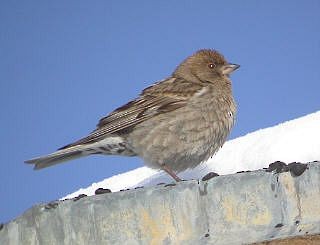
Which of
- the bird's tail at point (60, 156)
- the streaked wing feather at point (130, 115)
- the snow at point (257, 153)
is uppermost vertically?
the streaked wing feather at point (130, 115)

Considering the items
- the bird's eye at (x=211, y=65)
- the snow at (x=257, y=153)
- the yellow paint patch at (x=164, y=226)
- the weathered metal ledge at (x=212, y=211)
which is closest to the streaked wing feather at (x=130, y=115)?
the snow at (x=257, y=153)

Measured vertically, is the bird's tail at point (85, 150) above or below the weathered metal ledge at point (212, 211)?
above

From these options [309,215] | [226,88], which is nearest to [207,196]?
[309,215]

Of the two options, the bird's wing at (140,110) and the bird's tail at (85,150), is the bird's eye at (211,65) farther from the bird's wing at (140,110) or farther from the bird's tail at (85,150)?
the bird's tail at (85,150)

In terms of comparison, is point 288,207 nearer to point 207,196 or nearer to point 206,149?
point 207,196

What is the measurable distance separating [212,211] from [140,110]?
3.82m

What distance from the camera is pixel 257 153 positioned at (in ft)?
22.6

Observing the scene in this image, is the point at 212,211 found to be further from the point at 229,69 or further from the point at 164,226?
the point at 229,69

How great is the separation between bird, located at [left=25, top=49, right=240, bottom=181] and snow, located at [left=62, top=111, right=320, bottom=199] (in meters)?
0.33

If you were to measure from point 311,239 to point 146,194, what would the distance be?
1.01 metres

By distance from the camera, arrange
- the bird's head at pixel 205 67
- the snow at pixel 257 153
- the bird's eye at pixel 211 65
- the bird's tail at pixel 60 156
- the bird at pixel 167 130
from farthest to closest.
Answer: the bird's eye at pixel 211 65 → the bird's head at pixel 205 67 → the bird at pixel 167 130 → the bird's tail at pixel 60 156 → the snow at pixel 257 153

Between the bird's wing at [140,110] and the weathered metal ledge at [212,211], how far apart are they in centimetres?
342

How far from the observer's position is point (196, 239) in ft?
12.9

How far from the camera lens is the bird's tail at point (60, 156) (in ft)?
23.5
